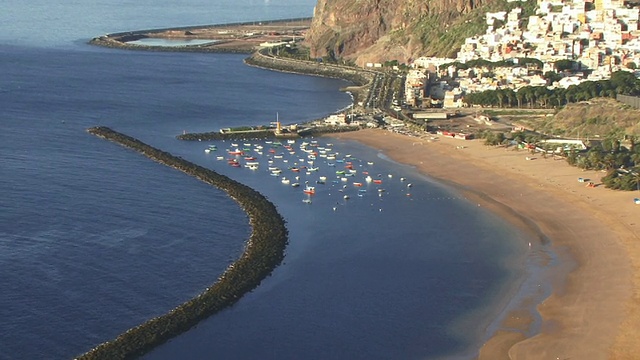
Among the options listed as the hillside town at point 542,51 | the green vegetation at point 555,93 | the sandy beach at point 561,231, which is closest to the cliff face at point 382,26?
the hillside town at point 542,51

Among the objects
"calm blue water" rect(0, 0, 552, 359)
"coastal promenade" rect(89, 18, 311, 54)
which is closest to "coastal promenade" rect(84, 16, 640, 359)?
"calm blue water" rect(0, 0, 552, 359)

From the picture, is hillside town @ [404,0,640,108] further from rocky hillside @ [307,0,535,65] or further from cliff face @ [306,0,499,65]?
cliff face @ [306,0,499,65]

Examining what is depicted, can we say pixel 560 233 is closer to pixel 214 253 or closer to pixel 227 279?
pixel 214 253

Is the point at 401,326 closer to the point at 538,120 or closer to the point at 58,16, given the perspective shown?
the point at 538,120

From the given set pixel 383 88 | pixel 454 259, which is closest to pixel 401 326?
pixel 454 259

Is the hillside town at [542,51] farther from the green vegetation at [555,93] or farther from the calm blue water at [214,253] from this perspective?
the calm blue water at [214,253]
